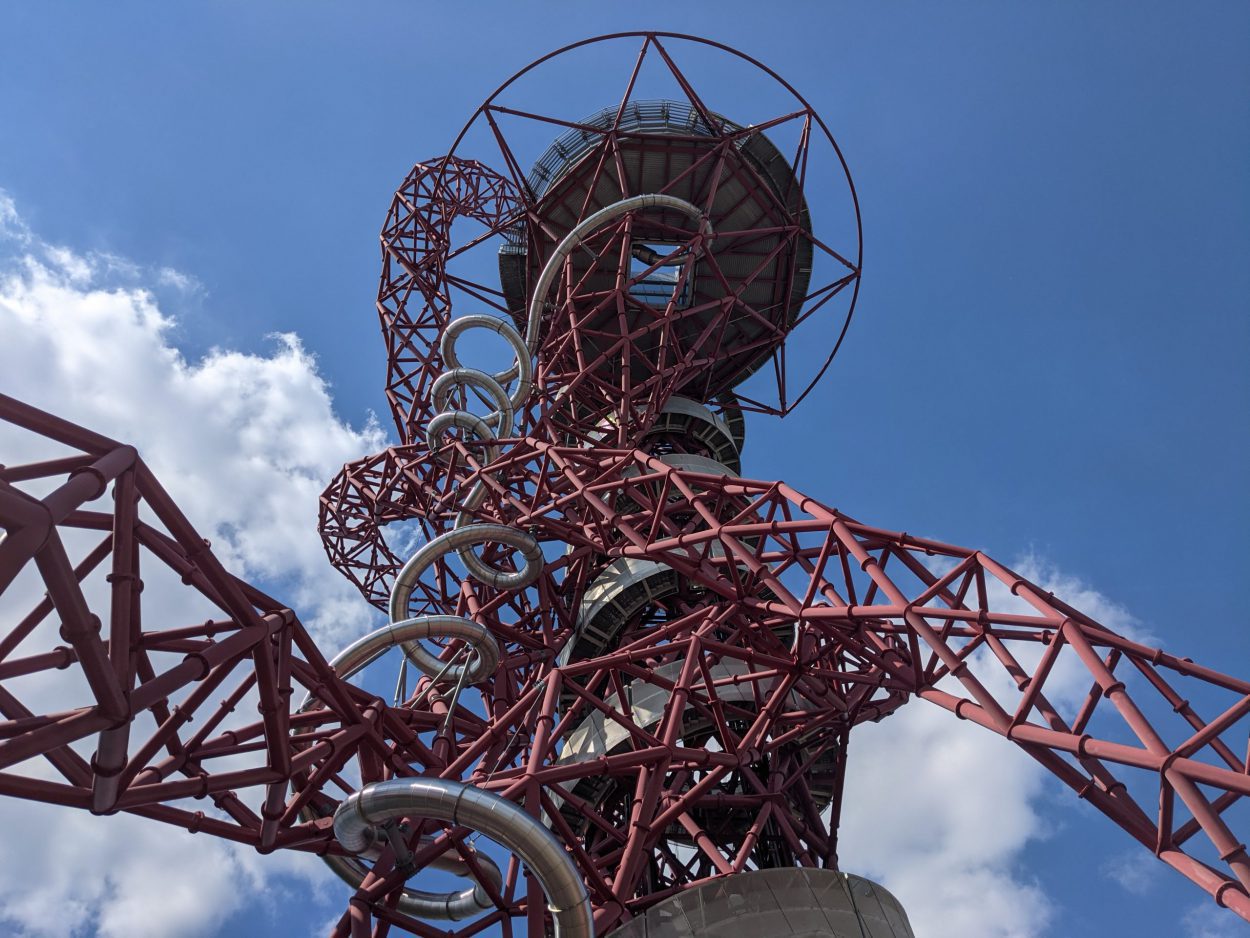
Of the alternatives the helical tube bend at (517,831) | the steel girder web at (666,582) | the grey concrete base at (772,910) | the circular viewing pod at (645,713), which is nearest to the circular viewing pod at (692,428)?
the steel girder web at (666,582)

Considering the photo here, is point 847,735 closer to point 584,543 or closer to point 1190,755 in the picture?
point 584,543

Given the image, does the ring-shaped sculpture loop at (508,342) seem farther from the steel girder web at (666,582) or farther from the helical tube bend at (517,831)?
the helical tube bend at (517,831)

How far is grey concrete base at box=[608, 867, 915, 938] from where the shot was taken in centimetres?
1564

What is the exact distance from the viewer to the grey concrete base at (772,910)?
51.3 feet

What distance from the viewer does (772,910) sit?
16.0 meters

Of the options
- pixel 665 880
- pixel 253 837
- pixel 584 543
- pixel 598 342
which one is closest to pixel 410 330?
pixel 598 342

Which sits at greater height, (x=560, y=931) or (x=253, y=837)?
(x=253, y=837)

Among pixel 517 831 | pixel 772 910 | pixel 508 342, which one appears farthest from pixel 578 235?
pixel 517 831

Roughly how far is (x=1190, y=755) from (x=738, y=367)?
31791 mm

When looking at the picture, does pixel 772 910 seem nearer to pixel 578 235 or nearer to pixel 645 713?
pixel 645 713

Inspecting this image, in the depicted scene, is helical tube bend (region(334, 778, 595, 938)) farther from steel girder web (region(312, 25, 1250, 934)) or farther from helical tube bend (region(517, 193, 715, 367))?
helical tube bend (region(517, 193, 715, 367))

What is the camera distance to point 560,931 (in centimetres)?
1308

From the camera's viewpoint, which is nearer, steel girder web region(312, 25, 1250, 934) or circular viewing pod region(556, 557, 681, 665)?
steel girder web region(312, 25, 1250, 934)

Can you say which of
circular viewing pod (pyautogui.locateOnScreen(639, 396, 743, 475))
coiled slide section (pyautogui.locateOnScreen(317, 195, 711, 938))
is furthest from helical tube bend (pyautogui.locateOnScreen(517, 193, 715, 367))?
circular viewing pod (pyautogui.locateOnScreen(639, 396, 743, 475))
